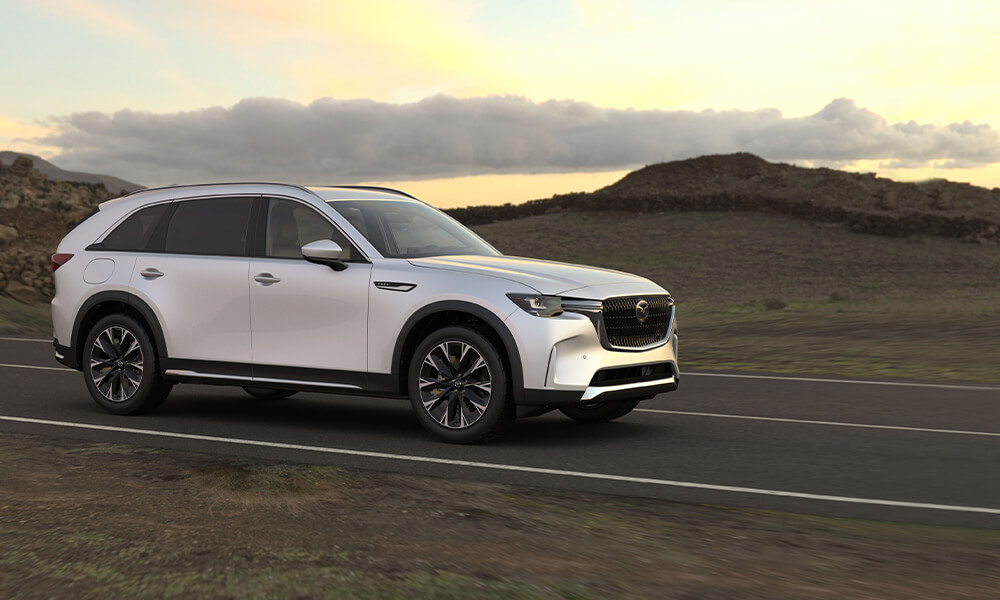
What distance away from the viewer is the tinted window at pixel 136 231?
1053 cm

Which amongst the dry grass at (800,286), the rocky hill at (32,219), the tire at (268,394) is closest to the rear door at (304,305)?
the tire at (268,394)

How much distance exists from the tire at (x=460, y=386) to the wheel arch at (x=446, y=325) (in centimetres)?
8

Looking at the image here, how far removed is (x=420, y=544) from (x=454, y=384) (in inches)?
130

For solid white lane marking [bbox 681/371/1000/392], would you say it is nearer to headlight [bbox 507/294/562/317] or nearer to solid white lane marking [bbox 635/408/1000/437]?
solid white lane marking [bbox 635/408/1000/437]

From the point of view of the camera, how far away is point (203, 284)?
9930mm

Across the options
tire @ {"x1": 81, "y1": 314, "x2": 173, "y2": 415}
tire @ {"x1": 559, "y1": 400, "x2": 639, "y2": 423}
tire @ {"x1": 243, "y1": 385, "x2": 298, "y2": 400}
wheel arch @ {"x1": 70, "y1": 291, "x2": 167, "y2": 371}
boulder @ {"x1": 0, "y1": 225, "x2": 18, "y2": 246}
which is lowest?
tire @ {"x1": 243, "y1": 385, "x2": 298, "y2": 400}

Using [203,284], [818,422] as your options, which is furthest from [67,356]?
[818,422]

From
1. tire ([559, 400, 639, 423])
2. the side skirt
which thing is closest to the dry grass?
tire ([559, 400, 639, 423])

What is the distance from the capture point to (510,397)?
28.1 ft

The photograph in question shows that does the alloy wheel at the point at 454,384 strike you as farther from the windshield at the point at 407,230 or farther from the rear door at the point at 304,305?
the windshield at the point at 407,230

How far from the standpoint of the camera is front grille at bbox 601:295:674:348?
866cm

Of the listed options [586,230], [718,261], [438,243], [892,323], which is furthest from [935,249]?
[438,243]

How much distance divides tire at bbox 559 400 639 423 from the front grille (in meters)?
1.12

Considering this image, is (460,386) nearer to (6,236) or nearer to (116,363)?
(116,363)
